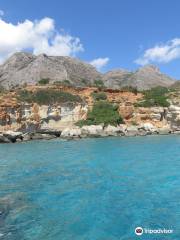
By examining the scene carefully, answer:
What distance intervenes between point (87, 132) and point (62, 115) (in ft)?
21.5

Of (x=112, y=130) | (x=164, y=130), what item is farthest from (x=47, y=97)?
(x=164, y=130)

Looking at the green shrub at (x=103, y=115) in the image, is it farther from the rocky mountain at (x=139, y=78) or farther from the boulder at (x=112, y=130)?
the rocky mountain at (x=139, y=78)

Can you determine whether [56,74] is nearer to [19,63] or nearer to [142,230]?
[19,63]

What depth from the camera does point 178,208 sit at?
10.9 meters

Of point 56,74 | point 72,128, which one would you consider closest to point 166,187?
point 72,128

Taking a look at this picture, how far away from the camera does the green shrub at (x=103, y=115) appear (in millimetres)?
53250

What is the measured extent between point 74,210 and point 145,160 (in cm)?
1232

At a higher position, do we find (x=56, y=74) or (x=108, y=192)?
(x=56, y=74)

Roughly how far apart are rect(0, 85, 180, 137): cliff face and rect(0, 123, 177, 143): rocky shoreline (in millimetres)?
1209

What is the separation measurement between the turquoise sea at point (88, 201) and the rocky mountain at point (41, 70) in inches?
3513

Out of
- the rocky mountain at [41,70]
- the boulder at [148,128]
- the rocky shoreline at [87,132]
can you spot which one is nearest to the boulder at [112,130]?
the rocky shoreline at [87,132]

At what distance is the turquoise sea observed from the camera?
A: 9195 mm

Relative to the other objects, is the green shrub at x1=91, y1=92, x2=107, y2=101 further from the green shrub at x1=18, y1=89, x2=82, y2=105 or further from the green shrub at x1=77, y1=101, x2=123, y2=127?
the green shrub at x1=18, y1=89, x2=82, y2=105

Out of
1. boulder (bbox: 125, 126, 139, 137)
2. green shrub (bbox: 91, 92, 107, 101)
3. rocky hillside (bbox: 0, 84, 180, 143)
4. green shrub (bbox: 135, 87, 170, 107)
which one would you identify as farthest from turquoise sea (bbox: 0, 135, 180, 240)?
green shrub (bbox: 91, 92, 107, 101)
